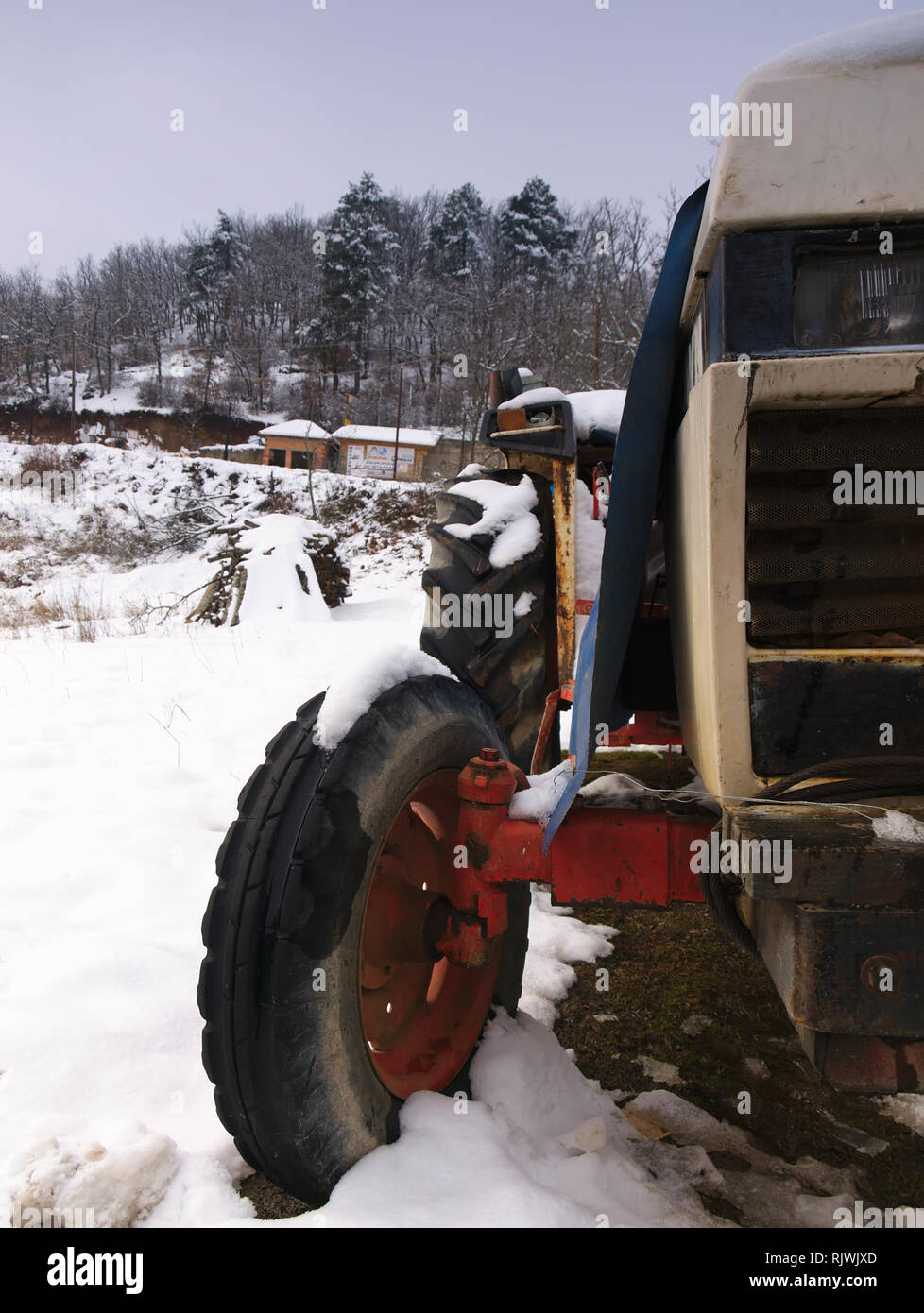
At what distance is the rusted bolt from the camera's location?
1.07 meters

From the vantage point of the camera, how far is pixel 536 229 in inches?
2034

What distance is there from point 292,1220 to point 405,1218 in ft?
0.60

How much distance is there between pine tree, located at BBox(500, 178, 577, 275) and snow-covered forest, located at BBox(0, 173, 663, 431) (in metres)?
0.08

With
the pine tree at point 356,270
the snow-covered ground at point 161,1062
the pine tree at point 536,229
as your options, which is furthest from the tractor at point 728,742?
the pine tree at point 536,229

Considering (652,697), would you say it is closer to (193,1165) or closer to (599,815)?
(599,815)

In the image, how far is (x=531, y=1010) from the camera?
236 centimetres

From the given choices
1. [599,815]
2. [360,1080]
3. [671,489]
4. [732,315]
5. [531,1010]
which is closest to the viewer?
[732,315]

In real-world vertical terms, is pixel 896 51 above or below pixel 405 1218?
above

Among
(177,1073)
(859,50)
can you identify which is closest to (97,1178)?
(177,1073)

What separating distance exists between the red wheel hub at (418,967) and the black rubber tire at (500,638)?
520mm

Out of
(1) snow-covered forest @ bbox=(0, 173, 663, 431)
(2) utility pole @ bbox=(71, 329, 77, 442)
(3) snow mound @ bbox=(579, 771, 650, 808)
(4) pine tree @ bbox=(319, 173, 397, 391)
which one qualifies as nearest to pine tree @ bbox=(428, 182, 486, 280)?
(1) snow-covered forest @ bbox=(0, 173, 663, 431)

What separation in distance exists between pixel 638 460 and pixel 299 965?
102cm

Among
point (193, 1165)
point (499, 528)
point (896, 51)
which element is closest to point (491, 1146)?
point (193, 1165)

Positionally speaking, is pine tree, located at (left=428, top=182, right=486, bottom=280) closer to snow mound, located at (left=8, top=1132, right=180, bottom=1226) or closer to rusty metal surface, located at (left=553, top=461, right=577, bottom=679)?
rusty metal surface, located at (left=553, top=461, right=577, bottom=679)
